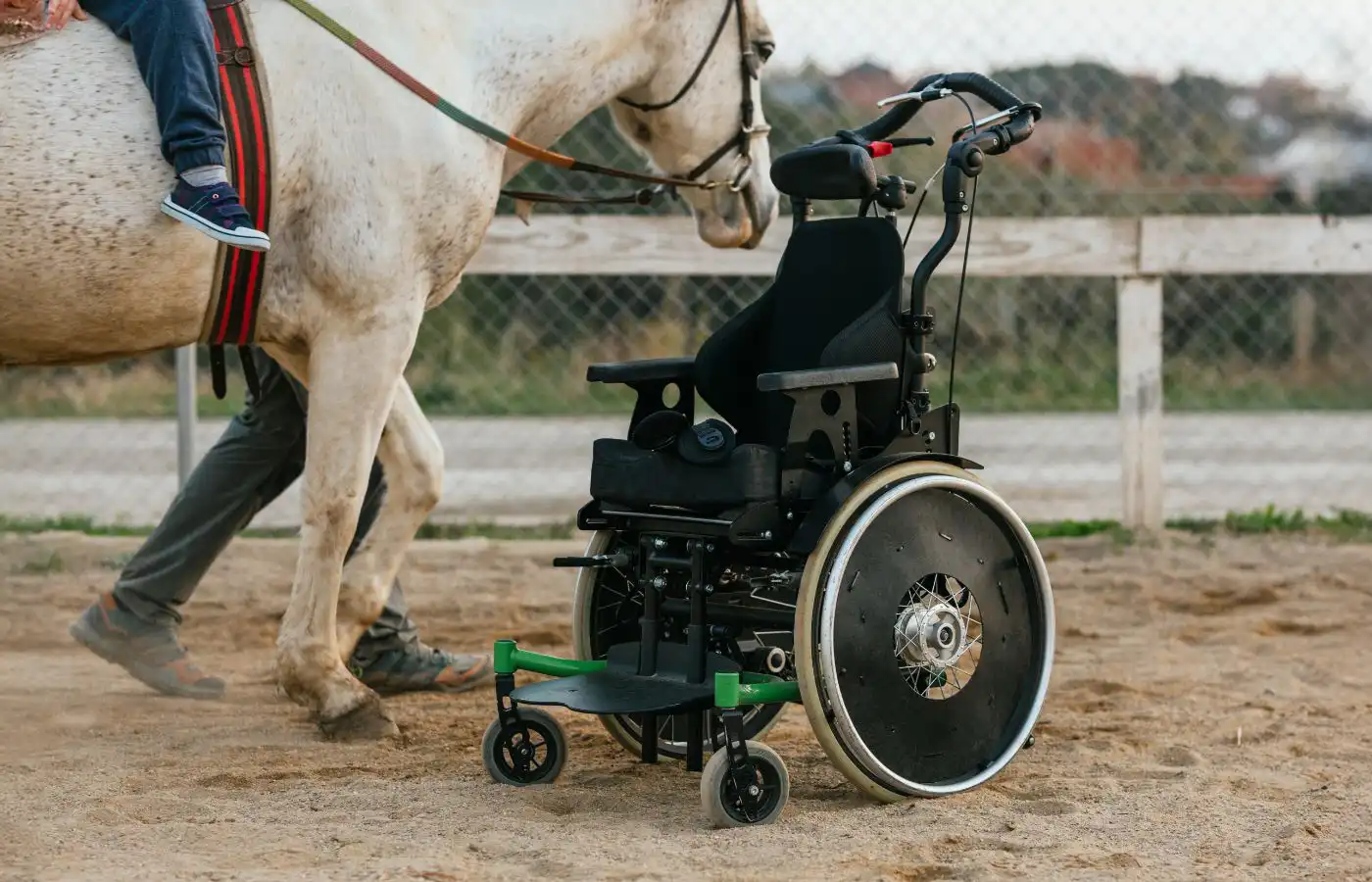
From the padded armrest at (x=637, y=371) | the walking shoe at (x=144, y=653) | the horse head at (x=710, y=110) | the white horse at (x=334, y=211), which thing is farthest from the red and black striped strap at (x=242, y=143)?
the walking shoe at (x=144, y=653)

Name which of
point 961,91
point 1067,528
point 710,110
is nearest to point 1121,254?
point 1067,528

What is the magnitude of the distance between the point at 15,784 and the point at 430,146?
1.70 metres

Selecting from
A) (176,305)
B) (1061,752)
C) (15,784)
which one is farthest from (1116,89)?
(15,784)

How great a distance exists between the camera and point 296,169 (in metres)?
4.07

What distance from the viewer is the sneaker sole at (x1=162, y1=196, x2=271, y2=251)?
376cm

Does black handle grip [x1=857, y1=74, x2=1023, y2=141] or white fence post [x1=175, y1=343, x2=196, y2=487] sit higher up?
black handle grip [x1=857, y1=74, x2=1023, y2=141]

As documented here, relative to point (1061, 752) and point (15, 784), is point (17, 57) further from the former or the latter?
point (1061, 752)

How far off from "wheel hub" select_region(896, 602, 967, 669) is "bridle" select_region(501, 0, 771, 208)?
67.0 inches

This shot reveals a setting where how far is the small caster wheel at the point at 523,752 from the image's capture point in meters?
3.94

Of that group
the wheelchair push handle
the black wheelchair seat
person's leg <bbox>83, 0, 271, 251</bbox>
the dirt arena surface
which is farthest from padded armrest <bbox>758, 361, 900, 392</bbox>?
person's leg <bbox>83, 0, 271, 251</bbox>

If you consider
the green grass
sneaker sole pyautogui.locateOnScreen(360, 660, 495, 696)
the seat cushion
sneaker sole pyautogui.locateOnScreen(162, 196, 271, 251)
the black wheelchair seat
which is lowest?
sneaker sole pyautogui.locateOnScreen(360, 660, 495, 696)

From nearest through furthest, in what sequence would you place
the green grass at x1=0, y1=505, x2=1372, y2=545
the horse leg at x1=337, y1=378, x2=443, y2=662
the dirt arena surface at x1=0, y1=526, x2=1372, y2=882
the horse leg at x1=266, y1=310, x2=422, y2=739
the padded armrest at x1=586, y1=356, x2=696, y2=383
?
the dirt arena surface at x1=0, y1=526, x2=1372, y2=882
the padded armrest at x1=586, y1=356, x2=696, y2=383
the horse leg at x1=266, y1=310, x2=422, y2=739
the horse leg at x1=337, y1=378, x2=443, y2=662
the green grass at x1=0, y1=505, x2=1372, y2=545

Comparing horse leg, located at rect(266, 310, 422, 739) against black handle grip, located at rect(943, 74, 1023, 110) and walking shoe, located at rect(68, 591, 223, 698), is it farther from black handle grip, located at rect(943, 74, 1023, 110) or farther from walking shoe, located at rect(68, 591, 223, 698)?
black handle grip, located at rect(943, 74, 1023, 110)

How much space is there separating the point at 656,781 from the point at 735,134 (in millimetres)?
1952
